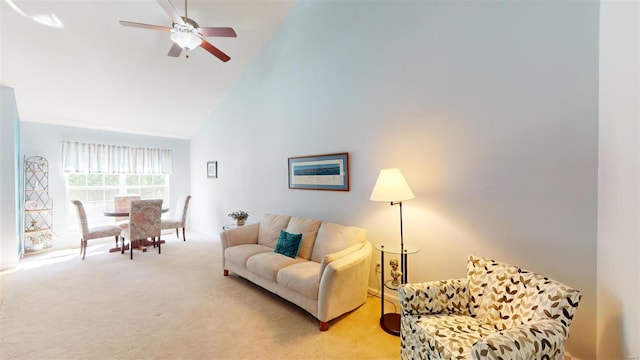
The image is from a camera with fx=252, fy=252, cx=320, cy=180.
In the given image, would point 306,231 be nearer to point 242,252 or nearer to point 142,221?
point 242,252

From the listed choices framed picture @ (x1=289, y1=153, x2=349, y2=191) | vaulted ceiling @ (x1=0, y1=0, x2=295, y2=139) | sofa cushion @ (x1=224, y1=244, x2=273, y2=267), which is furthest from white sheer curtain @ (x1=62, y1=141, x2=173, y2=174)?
framed picture @ (x1=289, y1=153, x2=349, y2=191)

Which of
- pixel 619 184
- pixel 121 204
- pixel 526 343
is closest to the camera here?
pixel 526 343

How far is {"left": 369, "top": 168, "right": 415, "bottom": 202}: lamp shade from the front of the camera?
214 cm

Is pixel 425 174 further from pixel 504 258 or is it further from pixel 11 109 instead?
pixel 11 109

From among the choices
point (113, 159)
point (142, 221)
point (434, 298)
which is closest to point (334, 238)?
point (434, 298)

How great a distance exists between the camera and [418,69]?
2496 mm

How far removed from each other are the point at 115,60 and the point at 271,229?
3367 mm

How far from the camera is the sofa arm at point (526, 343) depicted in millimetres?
1122

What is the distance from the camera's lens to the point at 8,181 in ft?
11.9

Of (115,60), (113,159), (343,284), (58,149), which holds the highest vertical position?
(115,60)

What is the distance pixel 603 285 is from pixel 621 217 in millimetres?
511

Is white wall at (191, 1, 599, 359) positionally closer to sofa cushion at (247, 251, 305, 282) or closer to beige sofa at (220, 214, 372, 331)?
beige sofa at (220, 214, 372, 331)

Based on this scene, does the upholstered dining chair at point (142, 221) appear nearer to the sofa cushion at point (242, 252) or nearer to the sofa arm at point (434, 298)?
the sofa cushion at point (242, 252)

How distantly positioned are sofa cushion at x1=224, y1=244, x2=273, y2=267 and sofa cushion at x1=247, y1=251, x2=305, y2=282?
0.42ft
